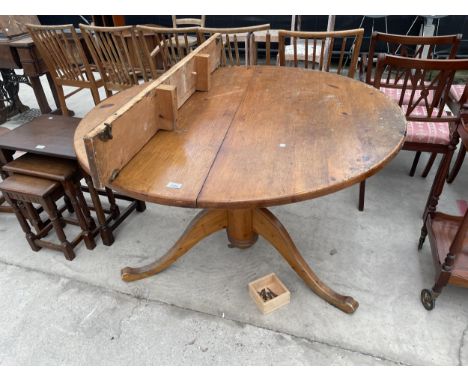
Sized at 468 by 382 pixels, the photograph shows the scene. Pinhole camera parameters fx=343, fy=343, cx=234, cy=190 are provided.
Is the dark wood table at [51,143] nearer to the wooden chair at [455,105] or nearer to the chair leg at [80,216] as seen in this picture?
the chair leg at [80,216]

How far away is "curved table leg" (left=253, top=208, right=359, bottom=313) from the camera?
63.1 inches

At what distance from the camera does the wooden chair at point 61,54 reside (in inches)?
112

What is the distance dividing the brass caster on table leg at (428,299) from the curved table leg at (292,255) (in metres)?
0.32

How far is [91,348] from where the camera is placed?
1.50 metres

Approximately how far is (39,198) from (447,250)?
6.59 feet

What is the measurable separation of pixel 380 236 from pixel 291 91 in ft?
3.34

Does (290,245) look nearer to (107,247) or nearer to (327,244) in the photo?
(327,244)

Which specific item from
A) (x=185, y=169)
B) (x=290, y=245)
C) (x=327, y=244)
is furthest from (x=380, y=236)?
(x=185, y=169)

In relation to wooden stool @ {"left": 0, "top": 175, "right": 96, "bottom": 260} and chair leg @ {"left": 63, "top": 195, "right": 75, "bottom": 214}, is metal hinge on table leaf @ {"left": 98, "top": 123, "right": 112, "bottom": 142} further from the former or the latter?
chair leg @ {"left": 63, "top": 195, "right": 75, "bottom": 214}

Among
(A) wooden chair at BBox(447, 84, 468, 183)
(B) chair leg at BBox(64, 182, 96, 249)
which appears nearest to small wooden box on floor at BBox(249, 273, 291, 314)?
(B) chair leg at BBox(64, 182, 96, 249)

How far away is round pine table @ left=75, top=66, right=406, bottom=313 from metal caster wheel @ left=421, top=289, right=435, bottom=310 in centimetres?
33

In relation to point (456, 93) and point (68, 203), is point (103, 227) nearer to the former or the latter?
point (68, 203)

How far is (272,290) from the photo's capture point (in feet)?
5.52

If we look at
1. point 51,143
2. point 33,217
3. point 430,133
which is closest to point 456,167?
point 430,133
